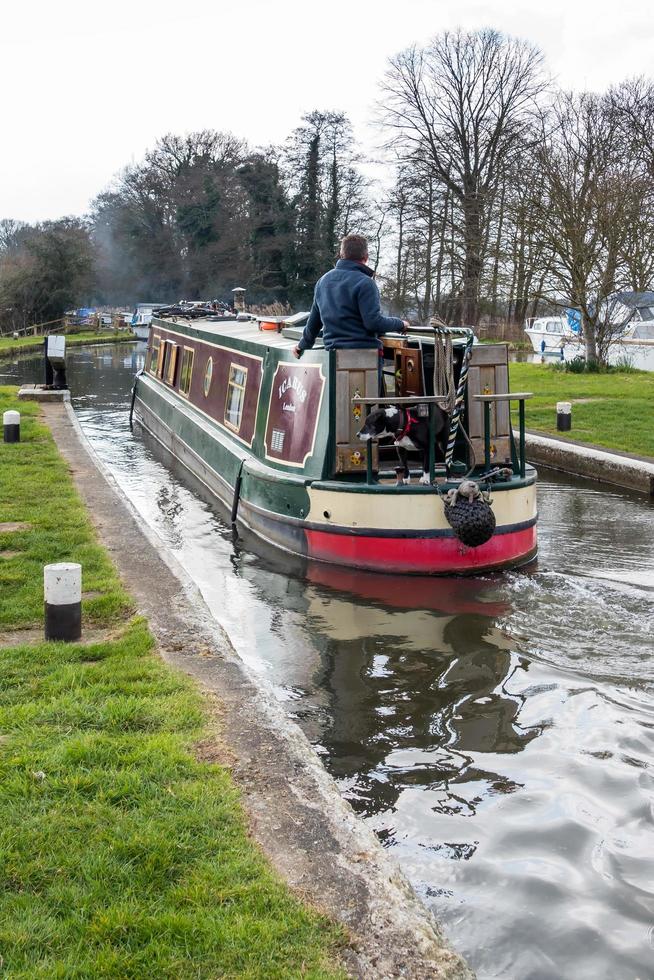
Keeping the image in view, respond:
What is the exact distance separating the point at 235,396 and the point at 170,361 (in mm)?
4874

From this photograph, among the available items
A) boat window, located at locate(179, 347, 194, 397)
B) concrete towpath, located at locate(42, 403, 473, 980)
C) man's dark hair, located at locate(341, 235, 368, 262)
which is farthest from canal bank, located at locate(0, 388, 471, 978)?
boat window, located at locate(179, 347, 194, 397)

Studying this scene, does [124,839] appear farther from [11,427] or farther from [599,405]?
[599,405]

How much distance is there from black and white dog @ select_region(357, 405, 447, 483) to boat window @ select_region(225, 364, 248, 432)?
264 cm

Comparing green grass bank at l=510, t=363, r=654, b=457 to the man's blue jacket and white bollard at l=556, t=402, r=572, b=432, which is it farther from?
the man's blue jacket

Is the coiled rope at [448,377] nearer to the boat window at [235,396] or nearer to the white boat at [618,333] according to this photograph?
the boat window at [235,396]

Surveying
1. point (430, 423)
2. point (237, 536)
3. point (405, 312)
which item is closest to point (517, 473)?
point (430, 423)

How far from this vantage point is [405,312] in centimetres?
3400

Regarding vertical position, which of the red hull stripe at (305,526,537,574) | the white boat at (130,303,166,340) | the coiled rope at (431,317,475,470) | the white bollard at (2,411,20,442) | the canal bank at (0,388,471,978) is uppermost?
the white boat at (130,303,166,340)

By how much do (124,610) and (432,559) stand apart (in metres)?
2.49

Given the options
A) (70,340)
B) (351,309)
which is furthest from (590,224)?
(70,340)

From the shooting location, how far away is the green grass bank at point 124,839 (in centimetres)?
243

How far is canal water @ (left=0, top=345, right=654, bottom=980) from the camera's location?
312cm

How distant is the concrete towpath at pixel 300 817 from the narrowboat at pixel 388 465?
1.88 metres

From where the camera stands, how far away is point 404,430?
711 centimetres
